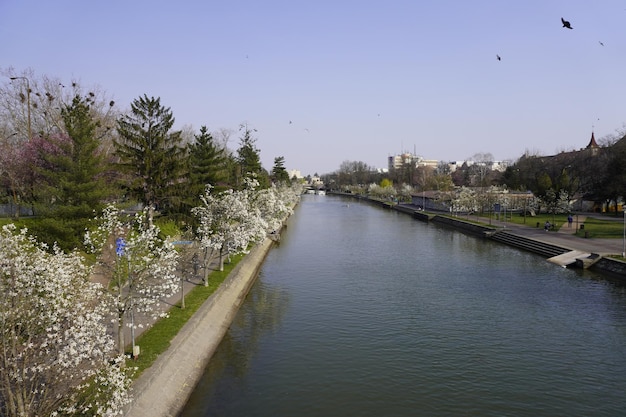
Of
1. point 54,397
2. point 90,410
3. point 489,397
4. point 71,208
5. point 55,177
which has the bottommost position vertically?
point 489,397

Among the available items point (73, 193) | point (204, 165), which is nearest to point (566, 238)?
point (204, 165)

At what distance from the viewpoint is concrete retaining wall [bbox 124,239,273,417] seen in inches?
563

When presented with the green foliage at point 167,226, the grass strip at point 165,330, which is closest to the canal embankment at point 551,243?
the grass strip at point 165,330

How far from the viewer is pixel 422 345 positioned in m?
21.2

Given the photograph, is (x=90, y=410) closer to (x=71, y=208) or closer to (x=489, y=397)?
(x=489, y=397)

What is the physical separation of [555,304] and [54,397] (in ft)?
90.2

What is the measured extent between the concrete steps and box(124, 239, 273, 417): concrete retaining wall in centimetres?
3142

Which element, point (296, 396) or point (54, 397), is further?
point (296, 396)

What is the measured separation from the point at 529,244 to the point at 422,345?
32788mm

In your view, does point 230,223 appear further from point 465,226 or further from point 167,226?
point 465,226

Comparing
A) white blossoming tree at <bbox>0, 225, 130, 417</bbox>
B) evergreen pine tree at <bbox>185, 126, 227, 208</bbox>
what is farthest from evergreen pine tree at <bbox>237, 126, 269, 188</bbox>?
white blossoming tree at <bbox>0, 225, 130, 417</bbox>

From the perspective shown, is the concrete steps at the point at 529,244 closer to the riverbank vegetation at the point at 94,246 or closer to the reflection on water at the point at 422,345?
the reflection on water at the point at 422,345

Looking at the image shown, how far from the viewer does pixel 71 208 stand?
27156 millimetres

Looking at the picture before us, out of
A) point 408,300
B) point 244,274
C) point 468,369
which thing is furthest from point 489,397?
point 244,274
